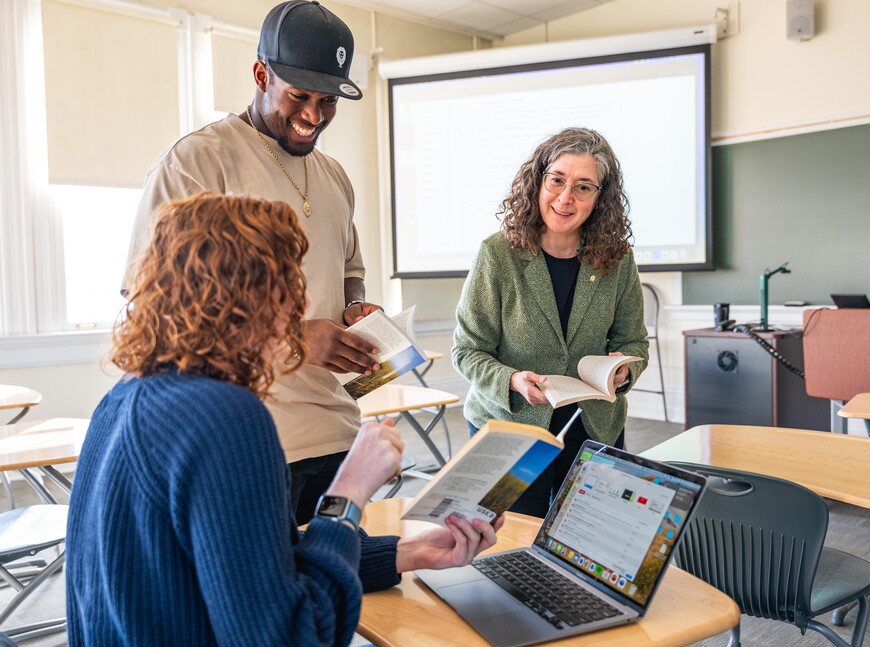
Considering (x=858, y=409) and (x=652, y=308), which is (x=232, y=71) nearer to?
(x=652, y=308)

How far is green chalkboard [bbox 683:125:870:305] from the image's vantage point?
459cm

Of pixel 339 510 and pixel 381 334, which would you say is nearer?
pixel 339 510

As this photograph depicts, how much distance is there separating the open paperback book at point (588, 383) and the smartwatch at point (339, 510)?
808 millimetres

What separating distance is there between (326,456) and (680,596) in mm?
750

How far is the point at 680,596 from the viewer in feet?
3.63

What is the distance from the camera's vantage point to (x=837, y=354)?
3465mm

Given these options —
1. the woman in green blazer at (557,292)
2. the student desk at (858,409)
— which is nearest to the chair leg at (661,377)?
the student desk at (858,409)

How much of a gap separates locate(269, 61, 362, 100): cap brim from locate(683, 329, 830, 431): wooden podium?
349 cm

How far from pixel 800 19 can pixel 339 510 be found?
487cm

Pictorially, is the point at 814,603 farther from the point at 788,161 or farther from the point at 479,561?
the point at 788,161

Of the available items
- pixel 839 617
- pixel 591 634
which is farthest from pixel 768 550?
pixel 839 617

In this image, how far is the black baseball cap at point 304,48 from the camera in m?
1.45

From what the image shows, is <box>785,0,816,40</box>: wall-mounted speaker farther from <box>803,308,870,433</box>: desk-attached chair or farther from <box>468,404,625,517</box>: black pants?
<box>468,404,625,517</box>: black pants

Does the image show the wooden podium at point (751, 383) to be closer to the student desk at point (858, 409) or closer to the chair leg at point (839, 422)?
the chair leg at point (839, 422)
